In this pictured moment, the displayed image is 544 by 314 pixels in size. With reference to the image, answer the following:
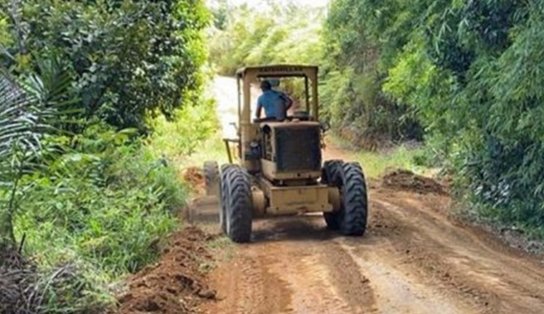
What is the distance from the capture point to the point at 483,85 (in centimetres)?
944

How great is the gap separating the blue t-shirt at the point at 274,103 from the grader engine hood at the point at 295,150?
0.63 meters

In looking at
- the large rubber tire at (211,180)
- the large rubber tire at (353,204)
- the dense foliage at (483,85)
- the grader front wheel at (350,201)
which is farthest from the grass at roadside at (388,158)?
the large rubber tire at (353,204)

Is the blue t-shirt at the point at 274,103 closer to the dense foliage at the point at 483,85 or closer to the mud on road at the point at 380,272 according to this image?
the mud on road at the point at 380,272

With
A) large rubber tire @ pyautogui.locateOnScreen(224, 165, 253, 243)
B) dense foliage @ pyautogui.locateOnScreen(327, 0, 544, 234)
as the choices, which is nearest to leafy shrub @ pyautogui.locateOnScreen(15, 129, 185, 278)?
large rubber tire @ pyautogui.locateOnScreen(224, 165, 253, 243)

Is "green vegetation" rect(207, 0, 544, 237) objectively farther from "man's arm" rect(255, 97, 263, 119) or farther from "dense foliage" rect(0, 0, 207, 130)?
"dense foliage" rect(0, 0, 207, 130)

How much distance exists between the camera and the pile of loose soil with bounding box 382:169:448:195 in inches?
516

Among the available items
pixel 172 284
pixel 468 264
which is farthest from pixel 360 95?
pixel 172 284

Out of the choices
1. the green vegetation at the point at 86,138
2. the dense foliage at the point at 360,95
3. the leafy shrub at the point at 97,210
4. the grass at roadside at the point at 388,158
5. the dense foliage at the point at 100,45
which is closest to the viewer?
the green vegetation at the point at 86,138

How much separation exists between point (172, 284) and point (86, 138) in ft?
12.4

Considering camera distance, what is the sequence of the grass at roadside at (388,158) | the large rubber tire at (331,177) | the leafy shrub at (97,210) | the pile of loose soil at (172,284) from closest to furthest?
the pile of loose soil at (172,284), the leafy shrub at (97,210), the large rubber tire at (331,177), the grass at roadside at (388,158)

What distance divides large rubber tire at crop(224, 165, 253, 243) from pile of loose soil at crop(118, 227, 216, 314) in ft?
2.06

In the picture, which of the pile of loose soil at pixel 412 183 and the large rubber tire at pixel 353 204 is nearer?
the large rubber tire at pixel 353 204

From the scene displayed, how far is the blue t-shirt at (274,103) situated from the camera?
9.94m

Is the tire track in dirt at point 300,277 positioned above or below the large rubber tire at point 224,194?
below
